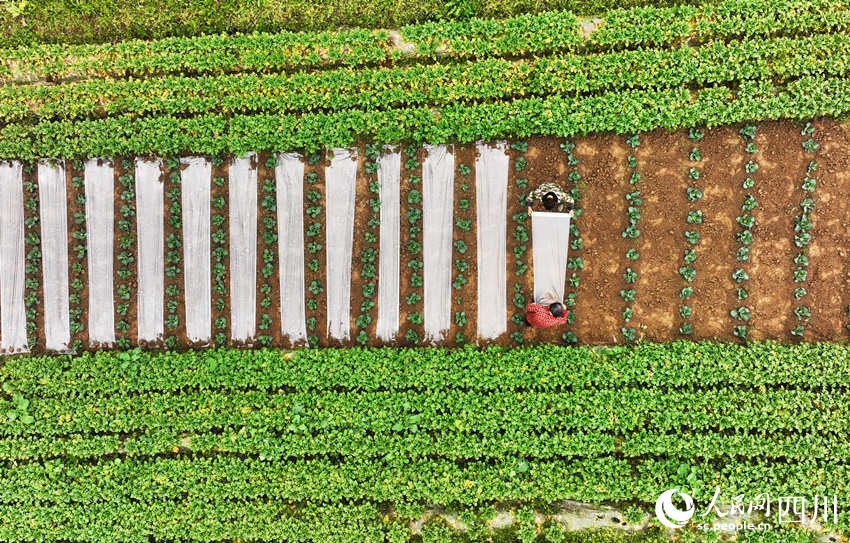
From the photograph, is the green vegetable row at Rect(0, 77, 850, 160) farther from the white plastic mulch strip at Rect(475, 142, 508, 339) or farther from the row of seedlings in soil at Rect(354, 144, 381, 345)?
the white plastic mulch strip at Rect(475, 142, 508, 339)

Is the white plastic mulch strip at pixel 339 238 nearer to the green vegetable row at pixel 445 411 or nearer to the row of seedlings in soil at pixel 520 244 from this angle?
the green vegetable row at pixel 445 411

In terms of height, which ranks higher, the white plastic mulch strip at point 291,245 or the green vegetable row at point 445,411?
the white plastic mulch strip at point 291,245

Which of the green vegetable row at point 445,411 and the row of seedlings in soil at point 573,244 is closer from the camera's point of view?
the green vegetable row at point 445,411

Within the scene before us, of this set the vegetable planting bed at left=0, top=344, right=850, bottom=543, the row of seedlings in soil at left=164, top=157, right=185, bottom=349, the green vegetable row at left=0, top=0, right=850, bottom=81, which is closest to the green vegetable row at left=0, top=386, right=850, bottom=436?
the vegetable planting bed at left=0, top=344, right=850, bottom=543

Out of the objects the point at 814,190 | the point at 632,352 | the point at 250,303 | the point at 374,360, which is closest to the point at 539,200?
the point at 632,352

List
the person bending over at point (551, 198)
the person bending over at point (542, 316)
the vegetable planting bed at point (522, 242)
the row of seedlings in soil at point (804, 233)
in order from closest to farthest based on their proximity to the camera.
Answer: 1. the person bending over at point (542, 316)
2. the person bending over at point (551, 198)
3. the row of seedlings in soil at point (804, 233)
4. the vegetable planting bed at point (522, 242)

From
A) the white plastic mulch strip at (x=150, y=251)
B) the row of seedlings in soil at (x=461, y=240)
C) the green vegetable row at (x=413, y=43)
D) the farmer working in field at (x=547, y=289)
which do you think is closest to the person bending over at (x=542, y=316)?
the farmer working in field at (x=547, y=289)

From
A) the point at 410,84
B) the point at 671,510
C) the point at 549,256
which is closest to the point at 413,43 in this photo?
the point at 410,84

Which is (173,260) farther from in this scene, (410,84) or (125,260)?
(410,84)
